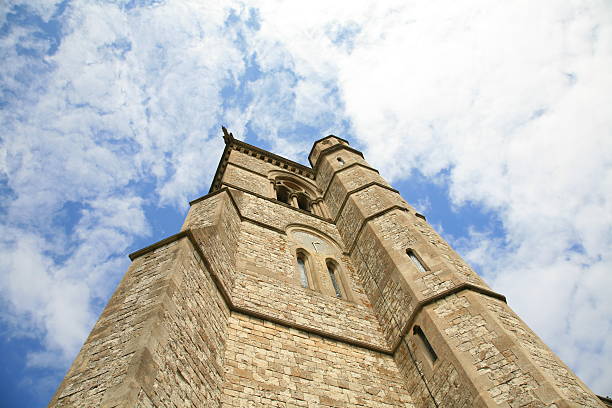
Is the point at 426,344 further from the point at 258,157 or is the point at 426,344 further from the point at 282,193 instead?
the point at 258,157

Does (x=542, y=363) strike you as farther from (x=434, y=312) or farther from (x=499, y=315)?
(x=434, y=312)

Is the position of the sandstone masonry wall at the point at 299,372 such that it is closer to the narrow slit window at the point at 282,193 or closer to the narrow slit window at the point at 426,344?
the narrow slit window at the point at 426,344

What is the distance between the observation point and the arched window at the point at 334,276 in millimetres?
9719

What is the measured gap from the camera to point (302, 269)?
1013cm

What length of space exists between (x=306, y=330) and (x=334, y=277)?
325 centimetres

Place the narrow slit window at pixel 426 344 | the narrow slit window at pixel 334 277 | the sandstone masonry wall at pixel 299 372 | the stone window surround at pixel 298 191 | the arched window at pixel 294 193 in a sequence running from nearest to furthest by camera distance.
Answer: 1. the sandstone masonry wall at pixel 299 372
2. the narrow slit window at pixel 426 344
3. the narrow slit window at pixel 334 277
4. the stone window surround at pixel 298 191
5. the arched window at pixel 294 193

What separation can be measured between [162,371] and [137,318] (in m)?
0.83

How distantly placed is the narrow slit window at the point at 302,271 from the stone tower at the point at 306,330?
6 centimetres

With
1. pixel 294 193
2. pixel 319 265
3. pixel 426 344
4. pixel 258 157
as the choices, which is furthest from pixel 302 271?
pixel 258 157

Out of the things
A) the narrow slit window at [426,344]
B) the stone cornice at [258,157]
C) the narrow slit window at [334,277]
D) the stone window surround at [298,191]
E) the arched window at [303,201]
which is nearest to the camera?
the narrow slit window at [426,344]

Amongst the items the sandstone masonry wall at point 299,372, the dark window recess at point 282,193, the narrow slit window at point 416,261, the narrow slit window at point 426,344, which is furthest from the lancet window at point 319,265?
the dark window recess at point 282,193

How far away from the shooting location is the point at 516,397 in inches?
197

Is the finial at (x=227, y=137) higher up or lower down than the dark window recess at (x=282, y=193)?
higher up

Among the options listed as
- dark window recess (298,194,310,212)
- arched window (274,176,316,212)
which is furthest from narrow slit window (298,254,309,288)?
dark window recess (298,194,310,212)
